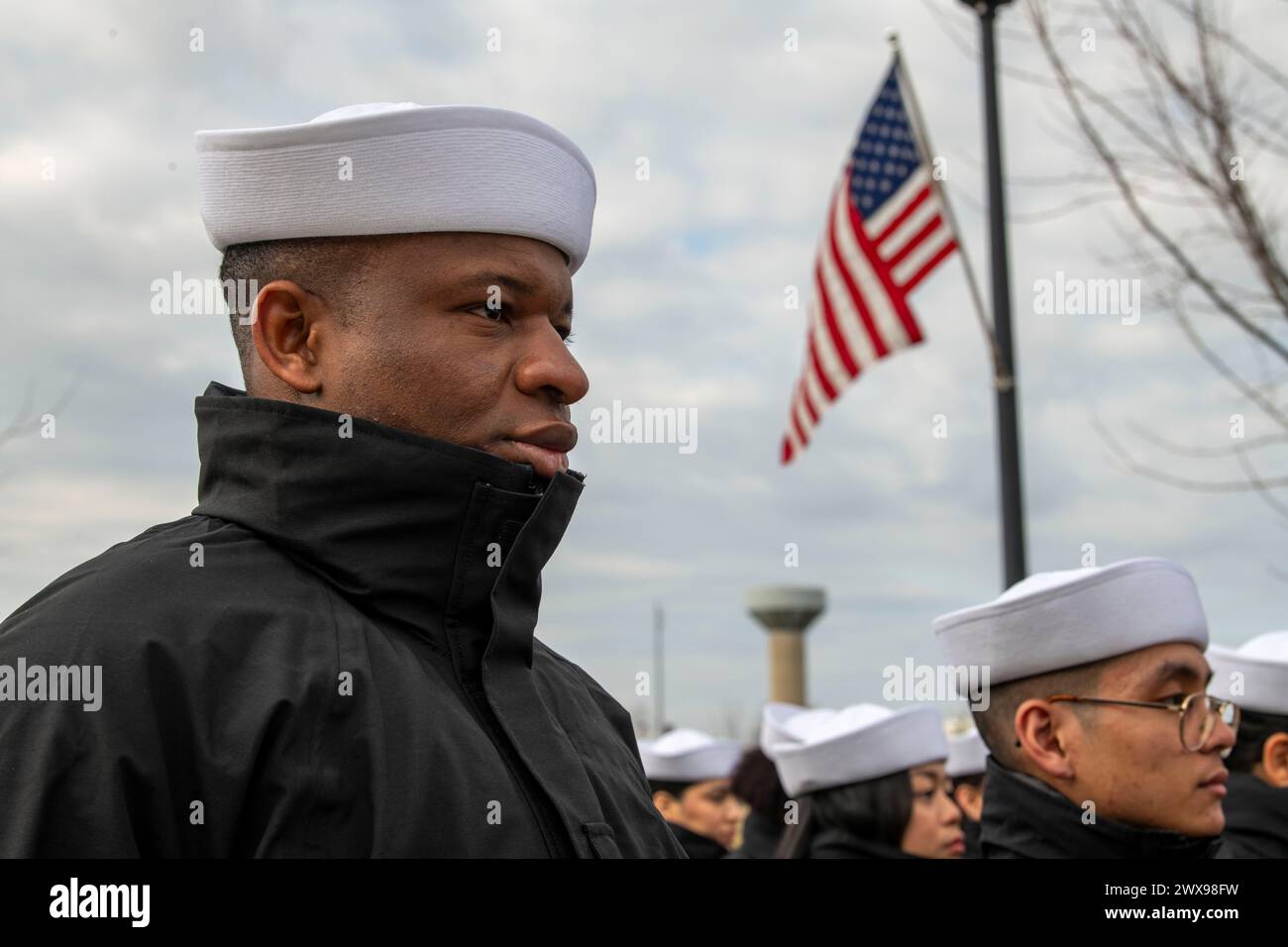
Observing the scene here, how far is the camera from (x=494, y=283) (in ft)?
7.34

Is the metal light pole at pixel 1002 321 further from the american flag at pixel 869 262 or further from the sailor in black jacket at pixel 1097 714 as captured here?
the sailor in black jacket at pixel 1097 714

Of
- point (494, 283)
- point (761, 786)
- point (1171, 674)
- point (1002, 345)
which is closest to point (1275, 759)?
point (1171, 674)

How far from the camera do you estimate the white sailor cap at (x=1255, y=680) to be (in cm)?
554

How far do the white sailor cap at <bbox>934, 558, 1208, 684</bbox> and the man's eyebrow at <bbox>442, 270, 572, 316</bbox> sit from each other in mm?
2397

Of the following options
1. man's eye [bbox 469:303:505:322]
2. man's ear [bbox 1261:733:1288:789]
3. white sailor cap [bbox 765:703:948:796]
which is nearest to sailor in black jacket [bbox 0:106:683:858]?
man's eye [bbox 469:303:505:322]

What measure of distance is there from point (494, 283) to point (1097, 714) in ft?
8.25

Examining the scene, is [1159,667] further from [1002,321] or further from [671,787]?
[671,787]

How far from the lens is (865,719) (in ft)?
22.3

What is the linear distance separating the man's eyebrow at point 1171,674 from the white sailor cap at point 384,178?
2444 mm

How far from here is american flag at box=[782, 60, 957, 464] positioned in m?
9.10
